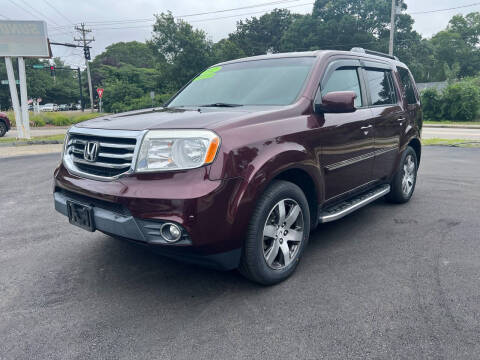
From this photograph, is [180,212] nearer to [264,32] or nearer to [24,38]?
[24,38]

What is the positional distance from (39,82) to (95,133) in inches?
2498

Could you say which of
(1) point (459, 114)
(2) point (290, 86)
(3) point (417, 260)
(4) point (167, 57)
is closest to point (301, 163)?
(2) point (290, 86)

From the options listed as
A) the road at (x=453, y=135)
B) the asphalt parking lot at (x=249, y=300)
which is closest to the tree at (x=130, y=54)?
the road at (x=453, y=135)

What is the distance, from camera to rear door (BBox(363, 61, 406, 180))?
162 inches

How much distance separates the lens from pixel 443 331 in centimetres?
232

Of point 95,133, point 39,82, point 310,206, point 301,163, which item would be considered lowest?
point 310,206

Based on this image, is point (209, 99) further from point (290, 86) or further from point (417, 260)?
point (417, 260)

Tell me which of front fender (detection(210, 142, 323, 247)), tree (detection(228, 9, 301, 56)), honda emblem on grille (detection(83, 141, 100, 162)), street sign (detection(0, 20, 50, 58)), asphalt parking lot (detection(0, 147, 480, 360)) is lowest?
asphalt parking lot (detection(0, 147, 480, 360))

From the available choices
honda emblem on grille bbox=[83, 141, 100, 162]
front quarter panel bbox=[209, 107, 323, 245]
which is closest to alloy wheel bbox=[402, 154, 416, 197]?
front quarter panel bbox=[209, 107, 323, 245]

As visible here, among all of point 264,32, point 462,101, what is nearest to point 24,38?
point 462,101

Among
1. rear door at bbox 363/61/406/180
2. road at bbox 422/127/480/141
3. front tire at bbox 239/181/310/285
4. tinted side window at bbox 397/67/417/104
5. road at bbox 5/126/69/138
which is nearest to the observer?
front tire at bbox 239/181/310/285

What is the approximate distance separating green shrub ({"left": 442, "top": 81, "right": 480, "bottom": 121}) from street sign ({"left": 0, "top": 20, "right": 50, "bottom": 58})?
23.2 m

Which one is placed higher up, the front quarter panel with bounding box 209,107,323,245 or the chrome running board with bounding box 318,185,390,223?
the front quarter panel with bounding box 209,107,323,245

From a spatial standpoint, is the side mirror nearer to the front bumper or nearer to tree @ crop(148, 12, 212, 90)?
the front bumper
